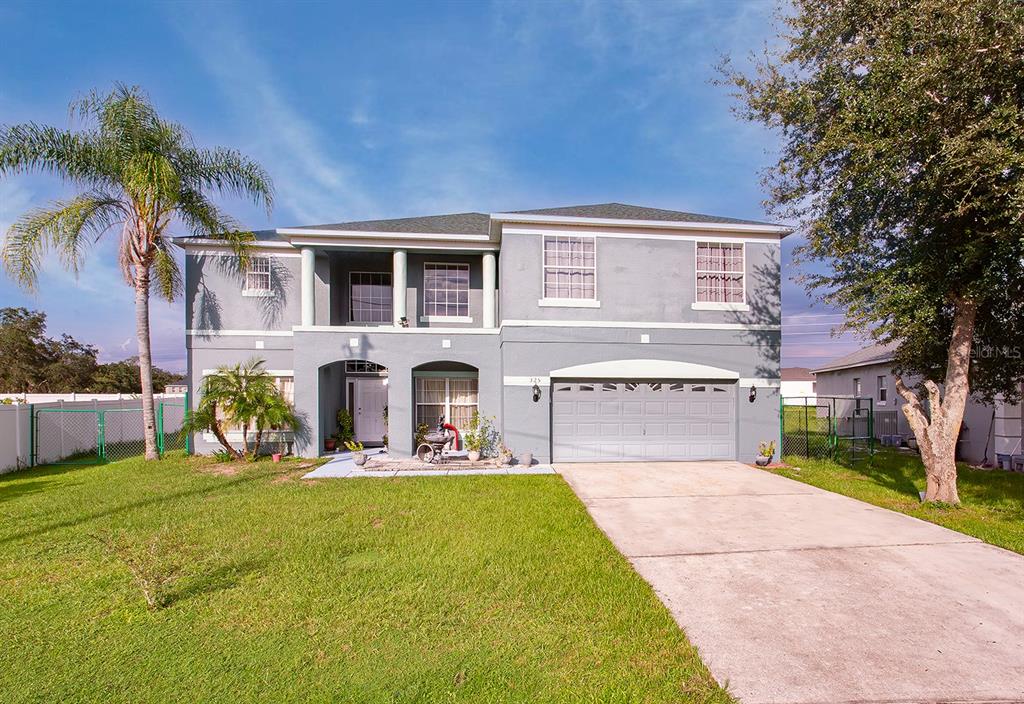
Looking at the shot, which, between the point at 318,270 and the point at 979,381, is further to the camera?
the point at 318,270

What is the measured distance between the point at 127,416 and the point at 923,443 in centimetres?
2389

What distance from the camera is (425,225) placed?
14195mm

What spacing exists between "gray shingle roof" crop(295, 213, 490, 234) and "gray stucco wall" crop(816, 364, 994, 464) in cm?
1149

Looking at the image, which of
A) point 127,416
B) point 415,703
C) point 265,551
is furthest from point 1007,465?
point 127,416

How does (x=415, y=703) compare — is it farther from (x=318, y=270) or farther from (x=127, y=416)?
(x=127, y=416)

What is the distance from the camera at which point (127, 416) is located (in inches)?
683

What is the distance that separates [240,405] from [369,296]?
17.0 feet

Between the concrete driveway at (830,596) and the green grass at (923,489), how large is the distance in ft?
1.75

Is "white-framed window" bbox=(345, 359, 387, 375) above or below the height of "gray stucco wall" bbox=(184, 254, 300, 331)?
below

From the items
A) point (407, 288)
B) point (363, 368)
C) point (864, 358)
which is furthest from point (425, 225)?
point (864, 358)

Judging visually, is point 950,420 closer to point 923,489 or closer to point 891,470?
point 923,489

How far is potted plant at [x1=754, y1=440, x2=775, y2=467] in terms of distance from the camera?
1239 cm

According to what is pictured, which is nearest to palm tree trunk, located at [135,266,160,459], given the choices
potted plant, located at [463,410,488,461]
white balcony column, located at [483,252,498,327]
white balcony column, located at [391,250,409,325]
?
white balcony column, located at [391,250,409,325]

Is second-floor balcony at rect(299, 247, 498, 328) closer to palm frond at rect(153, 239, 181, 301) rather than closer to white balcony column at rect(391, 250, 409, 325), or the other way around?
white balcony column at rect(391, 250, 409, 325)
